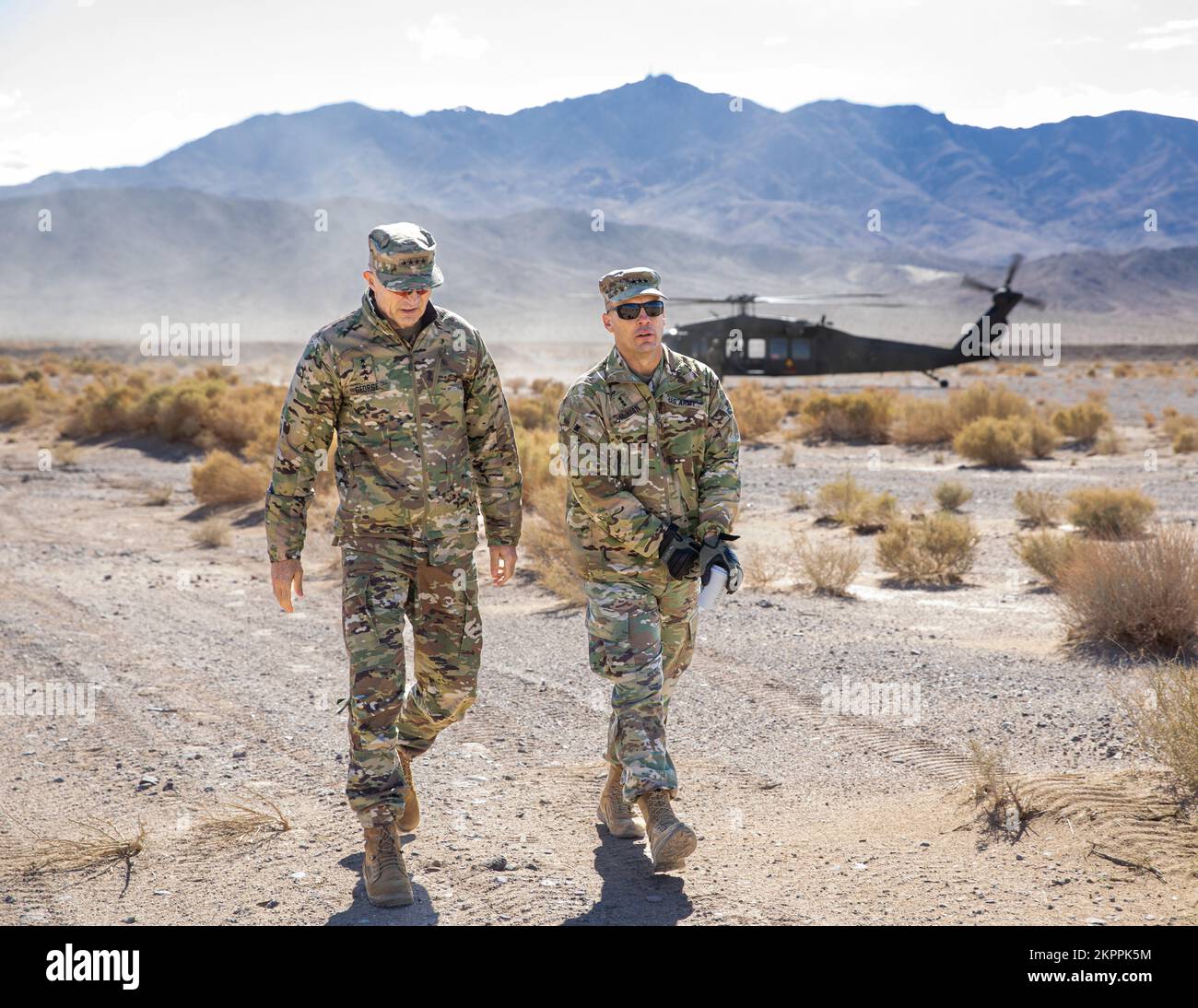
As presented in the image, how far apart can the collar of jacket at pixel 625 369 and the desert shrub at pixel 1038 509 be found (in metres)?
9.30

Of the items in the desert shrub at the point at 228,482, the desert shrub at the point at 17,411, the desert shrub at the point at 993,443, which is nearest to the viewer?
the desert shrub at the point at 228,482

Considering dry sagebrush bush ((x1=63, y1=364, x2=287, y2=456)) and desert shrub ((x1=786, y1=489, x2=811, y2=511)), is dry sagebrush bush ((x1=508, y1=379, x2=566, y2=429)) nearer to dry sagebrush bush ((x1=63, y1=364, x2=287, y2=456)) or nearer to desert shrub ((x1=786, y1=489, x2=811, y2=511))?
dry sagebrush bush ((x1=63, y1=364, x2=287, y2=456))

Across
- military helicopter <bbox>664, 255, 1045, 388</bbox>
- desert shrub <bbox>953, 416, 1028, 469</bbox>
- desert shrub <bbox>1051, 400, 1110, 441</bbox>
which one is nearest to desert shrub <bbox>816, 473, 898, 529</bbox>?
desert shrub <bbox>953, 416, 1028, 469</bbox>

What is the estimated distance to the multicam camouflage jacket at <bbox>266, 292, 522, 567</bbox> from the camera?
410cm

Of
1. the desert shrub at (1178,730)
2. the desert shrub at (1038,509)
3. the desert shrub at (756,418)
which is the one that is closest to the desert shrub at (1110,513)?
the desert shrub at (1038,509)

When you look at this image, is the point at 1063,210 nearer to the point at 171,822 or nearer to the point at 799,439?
the point at 799,439

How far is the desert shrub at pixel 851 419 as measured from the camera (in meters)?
23.0

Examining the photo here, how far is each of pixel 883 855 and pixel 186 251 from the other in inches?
4886

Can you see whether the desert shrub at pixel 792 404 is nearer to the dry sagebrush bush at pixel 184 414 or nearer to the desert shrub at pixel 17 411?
the dry sagebrush bush at pixel 184 414

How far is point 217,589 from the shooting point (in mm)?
9898

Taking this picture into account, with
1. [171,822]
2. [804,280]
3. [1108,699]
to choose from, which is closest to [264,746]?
[171,822]

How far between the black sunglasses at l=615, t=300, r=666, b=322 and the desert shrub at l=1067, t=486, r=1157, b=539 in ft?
27.2

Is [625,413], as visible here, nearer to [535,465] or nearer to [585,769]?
[585,769]

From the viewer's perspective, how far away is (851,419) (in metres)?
23.2
